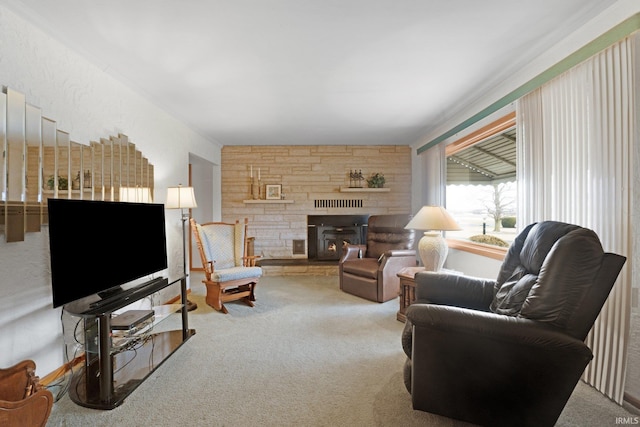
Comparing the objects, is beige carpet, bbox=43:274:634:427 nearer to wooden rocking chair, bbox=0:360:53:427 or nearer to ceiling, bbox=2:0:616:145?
wooden rocking chair, bbox=0:360:53:427

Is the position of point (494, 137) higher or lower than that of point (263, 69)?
lower

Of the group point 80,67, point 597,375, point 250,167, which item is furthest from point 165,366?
point 250,167

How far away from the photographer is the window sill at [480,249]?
9.81ft

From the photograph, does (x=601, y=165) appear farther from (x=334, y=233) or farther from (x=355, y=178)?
(x=334, y=233)

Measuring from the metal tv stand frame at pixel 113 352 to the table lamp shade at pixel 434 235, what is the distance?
232cm

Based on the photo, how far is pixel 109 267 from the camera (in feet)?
6.69

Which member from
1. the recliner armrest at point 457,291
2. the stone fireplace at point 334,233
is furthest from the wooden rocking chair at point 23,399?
the stone fireplace at point 334,233

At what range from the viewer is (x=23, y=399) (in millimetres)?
1342

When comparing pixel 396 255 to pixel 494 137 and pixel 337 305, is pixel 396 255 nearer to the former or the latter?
pixel 337 305

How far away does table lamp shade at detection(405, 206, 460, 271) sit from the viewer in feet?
9.21

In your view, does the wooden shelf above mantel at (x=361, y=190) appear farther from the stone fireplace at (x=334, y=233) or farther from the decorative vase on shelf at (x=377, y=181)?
the stone fireplace at (x=334, y=233)

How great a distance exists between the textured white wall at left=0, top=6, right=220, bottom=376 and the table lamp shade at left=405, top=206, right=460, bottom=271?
104 inches

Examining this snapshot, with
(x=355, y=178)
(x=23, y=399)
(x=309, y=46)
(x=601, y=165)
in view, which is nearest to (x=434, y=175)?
(x=355, y=178)

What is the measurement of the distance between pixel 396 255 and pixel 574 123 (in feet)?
7.16
